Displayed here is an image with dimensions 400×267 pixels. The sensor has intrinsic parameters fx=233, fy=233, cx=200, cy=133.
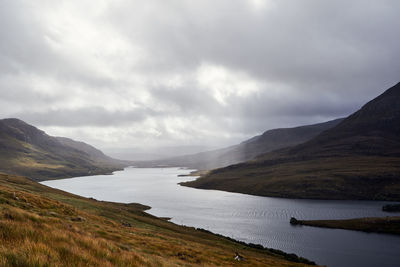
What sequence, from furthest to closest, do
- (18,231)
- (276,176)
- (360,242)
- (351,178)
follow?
(276,176) < (351,178) < (360,242) < (18,231)

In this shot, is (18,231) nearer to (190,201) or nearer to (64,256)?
(64,256)

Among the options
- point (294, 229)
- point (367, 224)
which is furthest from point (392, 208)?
point (294, 229)

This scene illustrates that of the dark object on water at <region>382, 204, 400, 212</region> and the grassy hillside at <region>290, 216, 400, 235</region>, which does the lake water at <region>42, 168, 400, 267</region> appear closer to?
the dark object on water at <region>382, 204, 400, 212</region>

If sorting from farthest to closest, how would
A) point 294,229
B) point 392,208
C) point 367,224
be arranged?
point 392,208 < point 367,224 < point 294,229

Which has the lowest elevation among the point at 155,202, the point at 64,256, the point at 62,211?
the point at 155,202

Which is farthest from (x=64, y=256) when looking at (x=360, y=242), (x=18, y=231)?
(x=360, y=242)

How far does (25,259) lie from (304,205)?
13104 centimetres

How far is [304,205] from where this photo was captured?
11869cm

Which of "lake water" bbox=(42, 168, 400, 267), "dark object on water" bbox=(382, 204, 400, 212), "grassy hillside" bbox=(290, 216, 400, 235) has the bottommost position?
"lake water" bbox=(42, 168, 400, 267)

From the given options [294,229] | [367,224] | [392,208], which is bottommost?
[294,229]

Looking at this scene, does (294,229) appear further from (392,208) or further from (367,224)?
(392,208)

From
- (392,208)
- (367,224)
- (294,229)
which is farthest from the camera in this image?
(392,208)

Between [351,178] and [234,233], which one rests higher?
[351,178]

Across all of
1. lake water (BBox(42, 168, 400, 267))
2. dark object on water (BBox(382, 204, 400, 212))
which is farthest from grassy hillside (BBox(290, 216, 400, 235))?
dark object on water (BBox(382, 204, 400, 212))
